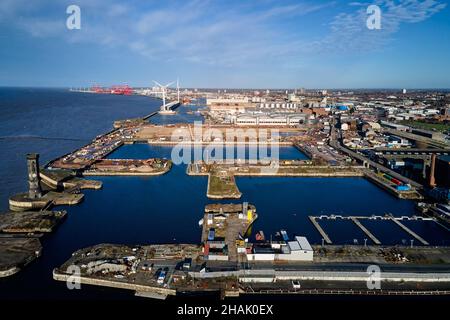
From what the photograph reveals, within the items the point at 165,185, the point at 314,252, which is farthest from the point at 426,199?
the point at 165,185

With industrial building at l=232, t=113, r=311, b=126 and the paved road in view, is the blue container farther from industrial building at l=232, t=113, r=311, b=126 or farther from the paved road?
industrial building at l=232, t=113, r=311, b=126

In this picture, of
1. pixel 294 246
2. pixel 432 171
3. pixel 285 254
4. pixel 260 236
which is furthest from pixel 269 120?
pixel 285 254

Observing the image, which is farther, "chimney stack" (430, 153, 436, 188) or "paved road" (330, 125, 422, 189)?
"paved road" (330, 125, 422, 189)

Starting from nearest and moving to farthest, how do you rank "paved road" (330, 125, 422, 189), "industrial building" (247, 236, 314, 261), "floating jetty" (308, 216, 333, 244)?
"industrial building" (247, 236, 314, 261)
"floating jetty" (308, 216, 333, 244)
"paved road" (330, 125, 422, 189)

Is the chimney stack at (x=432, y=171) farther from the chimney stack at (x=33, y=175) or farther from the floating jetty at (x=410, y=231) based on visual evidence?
the chimney stack at (x=33, y=175)

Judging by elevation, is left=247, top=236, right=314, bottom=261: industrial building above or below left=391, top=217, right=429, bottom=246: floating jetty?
above

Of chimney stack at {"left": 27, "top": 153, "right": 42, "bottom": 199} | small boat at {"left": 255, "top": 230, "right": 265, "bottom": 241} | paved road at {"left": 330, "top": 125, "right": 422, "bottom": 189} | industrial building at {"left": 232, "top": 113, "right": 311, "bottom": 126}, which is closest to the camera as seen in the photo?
small boat at {"left": 255, "top": 230, "right": 265, "bottom": 241}

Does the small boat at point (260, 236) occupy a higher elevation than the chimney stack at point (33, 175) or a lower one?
lower

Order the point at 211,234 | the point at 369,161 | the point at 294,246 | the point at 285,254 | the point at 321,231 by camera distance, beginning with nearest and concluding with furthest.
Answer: the point at 285,254
the point at 294,246
the point at 211,234
the point at 321,231
the point at 369,161

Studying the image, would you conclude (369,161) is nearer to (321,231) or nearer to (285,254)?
(321,231)

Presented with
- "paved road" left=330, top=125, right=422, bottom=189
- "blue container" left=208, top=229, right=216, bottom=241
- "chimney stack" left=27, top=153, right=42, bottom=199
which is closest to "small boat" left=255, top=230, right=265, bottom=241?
"blue container" left=208, top=229, right=216, bottom=241

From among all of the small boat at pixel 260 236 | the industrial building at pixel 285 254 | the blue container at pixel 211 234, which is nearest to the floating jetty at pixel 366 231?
the industrial building at pixel 285 254

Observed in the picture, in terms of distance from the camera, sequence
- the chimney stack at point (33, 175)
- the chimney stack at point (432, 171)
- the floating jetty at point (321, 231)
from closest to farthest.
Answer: the floating jetty at point (321, 231)
the chimney stack at point (33, 175)
the chimney stack at point (432, 171)
